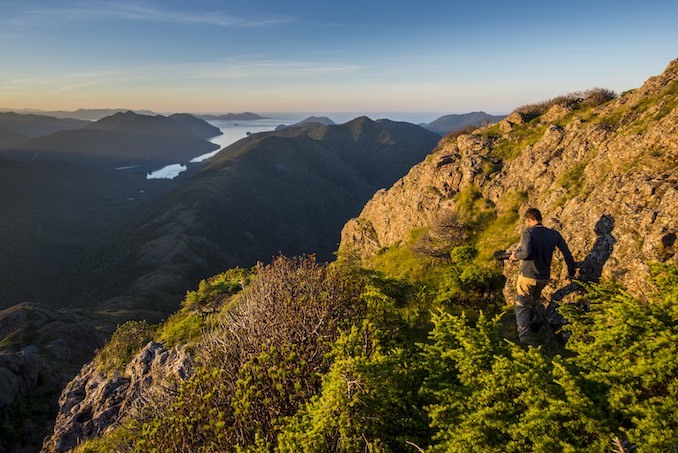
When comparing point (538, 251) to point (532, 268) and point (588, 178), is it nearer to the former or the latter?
point (532, 268)

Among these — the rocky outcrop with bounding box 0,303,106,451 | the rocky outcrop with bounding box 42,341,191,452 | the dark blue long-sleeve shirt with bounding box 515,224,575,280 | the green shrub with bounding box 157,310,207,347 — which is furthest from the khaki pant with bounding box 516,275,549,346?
the rocky outcrop with bounding box 0,303,106,451

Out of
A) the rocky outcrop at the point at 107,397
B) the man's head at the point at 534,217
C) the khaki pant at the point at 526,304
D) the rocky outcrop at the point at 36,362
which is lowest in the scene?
the rocky outcrop at the point at 36,362

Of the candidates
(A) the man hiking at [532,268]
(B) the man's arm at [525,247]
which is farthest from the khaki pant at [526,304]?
(B) the man's arm at [525,247]

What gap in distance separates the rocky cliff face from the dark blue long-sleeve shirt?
1.43m

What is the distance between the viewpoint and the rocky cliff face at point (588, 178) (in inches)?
344

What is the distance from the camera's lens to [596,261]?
30.5ft

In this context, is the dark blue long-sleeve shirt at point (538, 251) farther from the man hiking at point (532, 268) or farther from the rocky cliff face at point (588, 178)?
the rocky cliff face at point (588, 178)

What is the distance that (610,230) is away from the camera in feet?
31.4

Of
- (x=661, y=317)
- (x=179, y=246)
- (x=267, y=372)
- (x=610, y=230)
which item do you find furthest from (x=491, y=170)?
(x=179, y=246)

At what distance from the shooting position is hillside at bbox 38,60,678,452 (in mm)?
4375

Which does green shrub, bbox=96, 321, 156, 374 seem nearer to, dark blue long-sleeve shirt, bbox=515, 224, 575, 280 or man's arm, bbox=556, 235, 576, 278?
dark blue long-sleeve shirt, bbox=515, 224, 575, 280

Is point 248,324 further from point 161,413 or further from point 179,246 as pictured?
point 179,246

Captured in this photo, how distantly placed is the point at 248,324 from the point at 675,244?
9.64m

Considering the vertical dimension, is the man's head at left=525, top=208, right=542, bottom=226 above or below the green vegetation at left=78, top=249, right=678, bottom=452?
above
